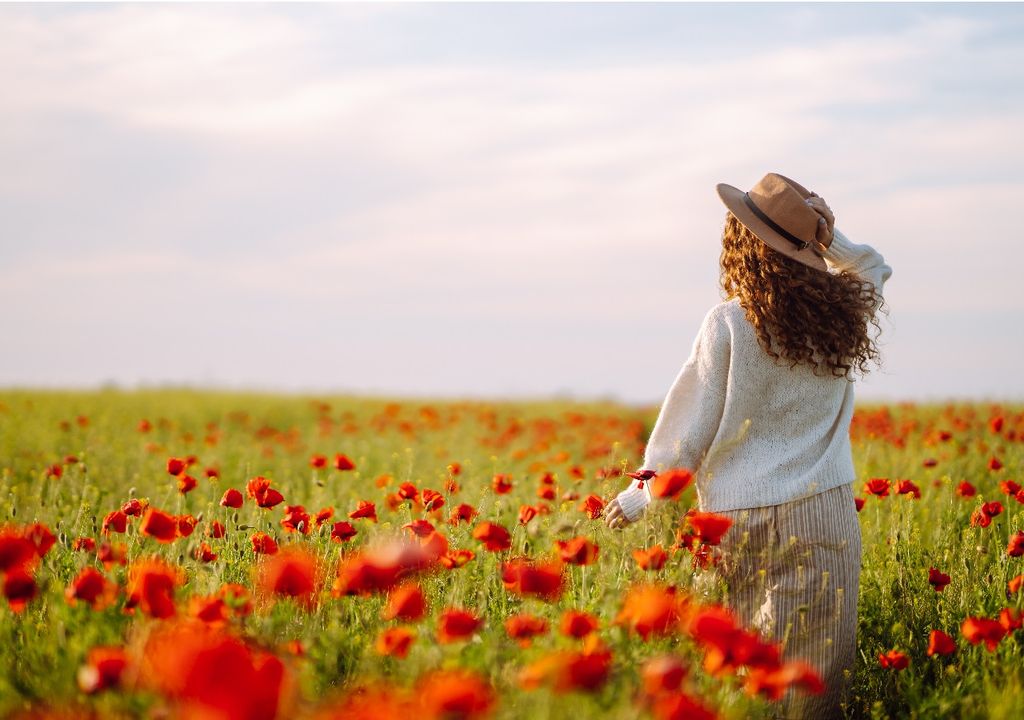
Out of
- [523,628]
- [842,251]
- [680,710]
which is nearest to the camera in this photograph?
[680,710]

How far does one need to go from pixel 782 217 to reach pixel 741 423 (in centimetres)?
82

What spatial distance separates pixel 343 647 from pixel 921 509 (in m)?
4.35

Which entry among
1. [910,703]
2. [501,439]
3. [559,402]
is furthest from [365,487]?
[559,402]

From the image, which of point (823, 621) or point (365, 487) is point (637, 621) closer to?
point (823, 621)

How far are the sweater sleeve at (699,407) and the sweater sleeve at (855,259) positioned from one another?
0.74m

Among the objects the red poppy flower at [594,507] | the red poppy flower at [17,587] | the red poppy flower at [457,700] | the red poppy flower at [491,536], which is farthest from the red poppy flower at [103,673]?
the red poppy flower at [594,507]

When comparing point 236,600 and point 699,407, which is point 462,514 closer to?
point 699,407

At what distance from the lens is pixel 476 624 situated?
2463 mm

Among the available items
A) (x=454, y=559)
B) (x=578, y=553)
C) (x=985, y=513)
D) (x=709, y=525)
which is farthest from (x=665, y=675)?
(x=985, y=513)

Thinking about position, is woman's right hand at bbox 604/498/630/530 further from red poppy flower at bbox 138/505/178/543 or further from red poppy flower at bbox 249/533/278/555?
red poppy flower at bbox 138/505/178/543

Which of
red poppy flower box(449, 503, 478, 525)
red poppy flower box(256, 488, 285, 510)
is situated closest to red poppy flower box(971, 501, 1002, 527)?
red poppy flower box(449, 503, 478, 525)

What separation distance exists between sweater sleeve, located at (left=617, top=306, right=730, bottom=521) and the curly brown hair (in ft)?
0.49

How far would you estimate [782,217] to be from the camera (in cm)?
366

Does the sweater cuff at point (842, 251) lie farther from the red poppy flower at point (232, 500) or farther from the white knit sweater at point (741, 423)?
the red poppy flower at point (232, 500)
